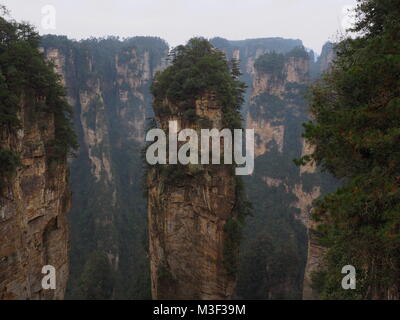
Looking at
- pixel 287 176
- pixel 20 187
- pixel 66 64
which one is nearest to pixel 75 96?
pixel 66 64

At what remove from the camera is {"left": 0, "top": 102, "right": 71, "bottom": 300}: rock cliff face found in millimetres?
11836

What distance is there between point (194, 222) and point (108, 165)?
140 ft

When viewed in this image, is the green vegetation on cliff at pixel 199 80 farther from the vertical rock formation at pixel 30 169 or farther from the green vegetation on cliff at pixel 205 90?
the vertical rock formation at pixel 30 169

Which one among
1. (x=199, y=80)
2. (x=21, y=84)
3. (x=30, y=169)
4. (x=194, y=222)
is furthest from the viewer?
(x=194, y=222)

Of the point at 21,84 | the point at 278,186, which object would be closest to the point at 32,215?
the point at 21,84

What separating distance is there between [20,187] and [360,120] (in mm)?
12117

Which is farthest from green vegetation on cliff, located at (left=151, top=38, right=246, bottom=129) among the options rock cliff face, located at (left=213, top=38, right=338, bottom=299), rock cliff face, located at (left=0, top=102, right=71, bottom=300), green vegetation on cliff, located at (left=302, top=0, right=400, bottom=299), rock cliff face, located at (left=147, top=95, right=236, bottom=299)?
rock cliff face, located at (left=213, top=38, right=338, bottom=299)

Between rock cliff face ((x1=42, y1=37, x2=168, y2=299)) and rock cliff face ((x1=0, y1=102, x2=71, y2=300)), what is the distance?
32.4ft

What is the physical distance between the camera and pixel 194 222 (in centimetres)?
1661

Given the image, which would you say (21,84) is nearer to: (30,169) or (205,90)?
(30,169)

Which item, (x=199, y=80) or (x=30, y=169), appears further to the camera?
(x=199, y=80)

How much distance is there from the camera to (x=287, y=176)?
166 ft

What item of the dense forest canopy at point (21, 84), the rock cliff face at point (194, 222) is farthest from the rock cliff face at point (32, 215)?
the rock cliff face at point (194, 222)
